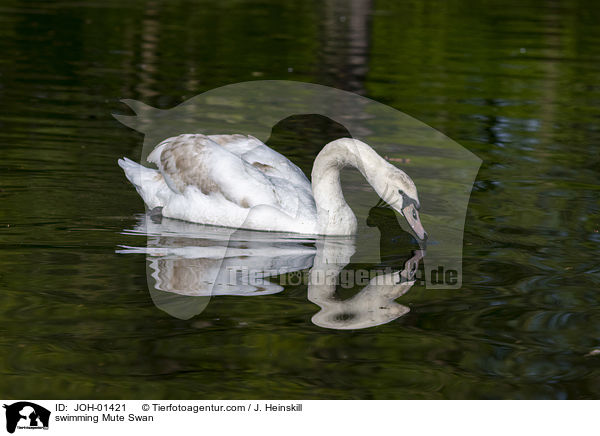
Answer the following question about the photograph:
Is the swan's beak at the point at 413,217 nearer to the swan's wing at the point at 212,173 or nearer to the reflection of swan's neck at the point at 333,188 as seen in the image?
the reflection of swan's neck at the point at 333,188

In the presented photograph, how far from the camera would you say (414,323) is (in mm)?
7172

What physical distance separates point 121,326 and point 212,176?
305 cm

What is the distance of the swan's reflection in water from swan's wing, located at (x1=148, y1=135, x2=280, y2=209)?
34 cm

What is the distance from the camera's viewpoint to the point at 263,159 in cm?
993

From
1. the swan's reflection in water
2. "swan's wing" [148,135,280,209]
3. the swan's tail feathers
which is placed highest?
"swan's wing" [148,135,280,209]

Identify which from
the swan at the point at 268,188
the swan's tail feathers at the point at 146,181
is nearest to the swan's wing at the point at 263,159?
the swan at the point at 268,188

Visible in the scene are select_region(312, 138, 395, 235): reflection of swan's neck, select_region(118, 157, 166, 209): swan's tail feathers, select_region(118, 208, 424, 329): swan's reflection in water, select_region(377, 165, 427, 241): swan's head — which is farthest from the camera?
select_region(118, 157, 166, 209): swan's tail feathers

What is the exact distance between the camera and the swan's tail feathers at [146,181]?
1020cm

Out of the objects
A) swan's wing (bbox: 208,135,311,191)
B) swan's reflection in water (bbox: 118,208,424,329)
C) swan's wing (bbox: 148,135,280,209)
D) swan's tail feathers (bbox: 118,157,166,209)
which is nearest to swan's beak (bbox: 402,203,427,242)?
swan's reflection in water (bbox: 118,208,424,329)

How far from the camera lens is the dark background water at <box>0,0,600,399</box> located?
20.4ft

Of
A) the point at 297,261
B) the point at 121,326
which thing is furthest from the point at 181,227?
the point at 121,326

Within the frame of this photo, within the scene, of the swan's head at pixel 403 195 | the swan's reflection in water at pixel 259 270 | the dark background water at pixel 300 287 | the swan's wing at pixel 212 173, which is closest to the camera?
the dark background water at pixel 300 287
